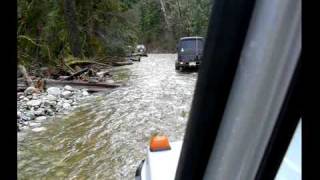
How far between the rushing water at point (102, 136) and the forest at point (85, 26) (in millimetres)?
3070

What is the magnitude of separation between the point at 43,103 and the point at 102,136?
4037 millimetres

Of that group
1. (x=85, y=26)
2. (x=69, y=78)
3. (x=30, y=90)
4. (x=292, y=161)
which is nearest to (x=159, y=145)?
(x=292, y=161)

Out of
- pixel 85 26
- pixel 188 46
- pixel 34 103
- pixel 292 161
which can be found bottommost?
pixel 34 103

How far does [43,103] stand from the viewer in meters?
13.1

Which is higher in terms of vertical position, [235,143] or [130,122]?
[235,143]

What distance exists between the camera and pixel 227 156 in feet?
3.39

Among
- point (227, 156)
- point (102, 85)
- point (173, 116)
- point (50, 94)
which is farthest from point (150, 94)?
point (227, 156)

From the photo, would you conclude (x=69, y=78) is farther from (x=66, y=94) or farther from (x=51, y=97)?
(x=51, y=97)

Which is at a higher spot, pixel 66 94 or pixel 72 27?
pixel 72 27

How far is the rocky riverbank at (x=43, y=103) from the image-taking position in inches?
446

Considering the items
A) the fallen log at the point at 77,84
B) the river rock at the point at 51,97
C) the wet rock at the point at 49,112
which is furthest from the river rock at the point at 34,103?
the fallen log at the point at 77,84

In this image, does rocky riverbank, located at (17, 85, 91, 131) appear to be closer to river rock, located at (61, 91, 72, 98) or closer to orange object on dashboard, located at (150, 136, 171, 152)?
river rock, located at (61, 91, 72, 98)

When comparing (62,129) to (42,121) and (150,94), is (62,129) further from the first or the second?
(150,94)
